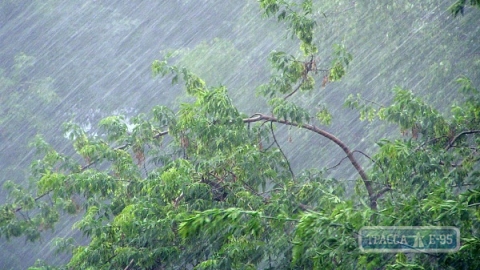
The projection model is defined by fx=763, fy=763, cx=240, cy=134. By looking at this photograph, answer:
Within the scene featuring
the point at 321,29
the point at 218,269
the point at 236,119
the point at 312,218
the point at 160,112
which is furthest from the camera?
the point at 321,29

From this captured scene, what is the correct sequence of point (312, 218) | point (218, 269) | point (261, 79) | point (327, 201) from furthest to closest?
point (261, 79) < point (327, 201) < point (218, 269) < point (312, 218)

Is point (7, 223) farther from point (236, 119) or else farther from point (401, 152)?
point (401, 152)

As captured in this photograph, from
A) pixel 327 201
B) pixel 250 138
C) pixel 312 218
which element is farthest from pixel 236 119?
pixel 312 218

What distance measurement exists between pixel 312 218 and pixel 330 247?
0.89ft

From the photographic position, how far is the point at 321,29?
495 inches

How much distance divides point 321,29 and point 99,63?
5.68 metres

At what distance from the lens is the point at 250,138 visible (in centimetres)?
625

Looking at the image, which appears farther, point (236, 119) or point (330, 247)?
point (236, 119)

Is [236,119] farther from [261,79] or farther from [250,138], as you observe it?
[261,79]

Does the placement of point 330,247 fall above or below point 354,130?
above

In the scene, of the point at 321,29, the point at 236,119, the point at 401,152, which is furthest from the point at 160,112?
the point at 321,29

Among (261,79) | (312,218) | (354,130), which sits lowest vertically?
(354,130)

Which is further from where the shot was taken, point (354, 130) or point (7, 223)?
point (354, 130)

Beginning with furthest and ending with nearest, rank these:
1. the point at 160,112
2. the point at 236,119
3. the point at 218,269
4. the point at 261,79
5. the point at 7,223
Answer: the point at 261,79, the point at 7,223, the point at 160,112, the point at 236,119, the point at 218,269
